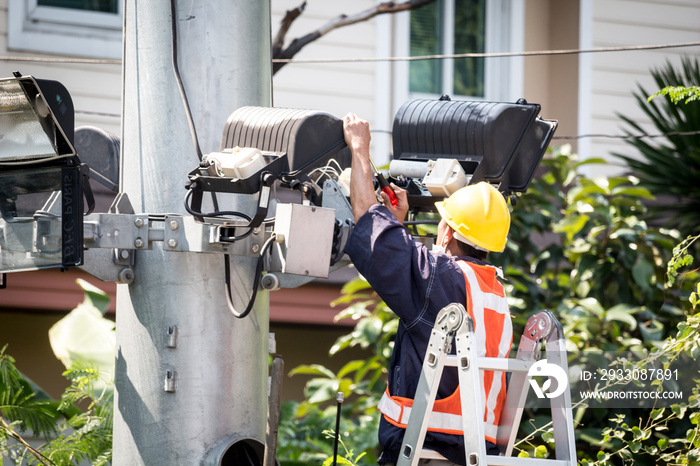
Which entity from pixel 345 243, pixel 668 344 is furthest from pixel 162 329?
Answer: pixel 668 344

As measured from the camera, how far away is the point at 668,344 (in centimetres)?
439

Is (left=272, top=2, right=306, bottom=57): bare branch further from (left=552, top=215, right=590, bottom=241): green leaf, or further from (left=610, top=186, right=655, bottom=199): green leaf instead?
(left=610, top=186, right=655, bottom=199): green leaf

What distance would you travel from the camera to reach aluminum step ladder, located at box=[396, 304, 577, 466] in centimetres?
321

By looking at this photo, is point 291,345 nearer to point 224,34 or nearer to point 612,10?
point 612,10

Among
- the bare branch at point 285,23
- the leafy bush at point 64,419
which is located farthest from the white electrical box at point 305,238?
the bare branch at point 285,23

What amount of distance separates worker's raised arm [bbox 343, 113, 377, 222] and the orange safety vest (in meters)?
0.44

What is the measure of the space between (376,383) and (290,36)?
337cm

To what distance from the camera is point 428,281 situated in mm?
3574

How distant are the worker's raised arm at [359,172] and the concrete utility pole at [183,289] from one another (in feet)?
1.59

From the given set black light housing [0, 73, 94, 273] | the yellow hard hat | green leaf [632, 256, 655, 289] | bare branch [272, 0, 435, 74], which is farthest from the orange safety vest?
bare branch [272, 0, 435, 74]

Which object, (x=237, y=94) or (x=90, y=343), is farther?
(x=90, y=343)

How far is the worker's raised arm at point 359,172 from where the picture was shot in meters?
3.67

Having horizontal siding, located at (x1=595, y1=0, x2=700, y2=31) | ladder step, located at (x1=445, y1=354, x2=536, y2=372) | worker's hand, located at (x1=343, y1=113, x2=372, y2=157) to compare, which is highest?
horizontal siding, located at (x1=595, y1=0, x2=700, y2=31)

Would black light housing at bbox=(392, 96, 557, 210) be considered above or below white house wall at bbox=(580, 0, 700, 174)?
below
